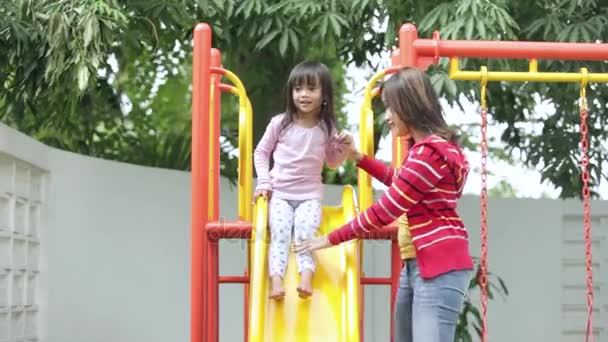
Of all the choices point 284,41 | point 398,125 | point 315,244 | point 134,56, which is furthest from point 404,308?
point 134,56

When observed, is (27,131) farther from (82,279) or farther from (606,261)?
(606,261)

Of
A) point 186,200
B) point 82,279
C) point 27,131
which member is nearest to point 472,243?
point 186,200

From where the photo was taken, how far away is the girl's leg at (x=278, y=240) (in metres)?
4.55

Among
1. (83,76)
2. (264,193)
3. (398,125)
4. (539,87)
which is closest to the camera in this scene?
(398,125)

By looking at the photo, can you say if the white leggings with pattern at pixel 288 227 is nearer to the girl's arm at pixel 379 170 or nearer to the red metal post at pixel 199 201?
the red metal post at pixel 199 201

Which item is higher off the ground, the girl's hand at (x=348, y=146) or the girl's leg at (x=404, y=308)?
the girl's hand at (x=348, y=146)

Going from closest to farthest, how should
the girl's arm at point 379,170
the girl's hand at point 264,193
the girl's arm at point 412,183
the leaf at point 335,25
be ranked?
the girl's arm at point 412,183 < the girl's arm at point 379,170 < the girl's hand at point 264,193 < the leaf at point 335,25

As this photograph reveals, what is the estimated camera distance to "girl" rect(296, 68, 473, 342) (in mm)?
3365

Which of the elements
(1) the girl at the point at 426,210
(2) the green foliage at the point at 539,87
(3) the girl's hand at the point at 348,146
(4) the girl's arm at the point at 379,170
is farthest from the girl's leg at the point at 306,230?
(2) the green foliage at the point at 539,87

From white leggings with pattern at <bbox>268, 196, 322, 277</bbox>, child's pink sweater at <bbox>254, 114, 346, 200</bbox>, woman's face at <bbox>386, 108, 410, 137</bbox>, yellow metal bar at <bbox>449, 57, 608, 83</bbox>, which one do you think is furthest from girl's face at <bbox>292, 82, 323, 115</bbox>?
woman's face at <bbox>386, 108, 410, 137</bbox>

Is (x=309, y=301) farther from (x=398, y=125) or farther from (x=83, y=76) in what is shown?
(x=83, y=76)

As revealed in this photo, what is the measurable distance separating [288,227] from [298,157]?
31 cm

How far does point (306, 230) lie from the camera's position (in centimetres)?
467

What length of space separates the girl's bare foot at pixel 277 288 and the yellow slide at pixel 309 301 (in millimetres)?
34
